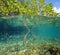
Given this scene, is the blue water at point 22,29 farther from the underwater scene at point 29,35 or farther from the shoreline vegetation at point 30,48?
the shoreline vegetation at point 30,48

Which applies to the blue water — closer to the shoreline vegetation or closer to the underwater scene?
the underwater scene

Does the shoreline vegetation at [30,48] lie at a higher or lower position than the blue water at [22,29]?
lower

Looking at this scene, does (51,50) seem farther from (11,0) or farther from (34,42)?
(11,0)

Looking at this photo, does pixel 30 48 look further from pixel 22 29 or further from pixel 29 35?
pixel 22 29

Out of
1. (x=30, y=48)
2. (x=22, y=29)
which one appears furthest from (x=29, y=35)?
(x=30, y=48)

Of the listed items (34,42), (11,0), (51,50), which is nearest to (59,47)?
(51,50)

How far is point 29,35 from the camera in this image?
8.23 m

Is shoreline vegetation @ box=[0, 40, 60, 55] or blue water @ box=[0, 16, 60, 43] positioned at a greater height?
blue water @ box=[0, 16, 60, 43]

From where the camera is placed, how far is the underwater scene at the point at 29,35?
7891 mm

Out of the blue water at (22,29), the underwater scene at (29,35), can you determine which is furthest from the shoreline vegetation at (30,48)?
the blue water at (22,29)

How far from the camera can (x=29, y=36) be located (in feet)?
27.0

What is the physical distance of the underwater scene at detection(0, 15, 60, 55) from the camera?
789 centimetres

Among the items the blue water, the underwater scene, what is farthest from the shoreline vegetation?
the blue water

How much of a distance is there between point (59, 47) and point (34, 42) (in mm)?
1059
